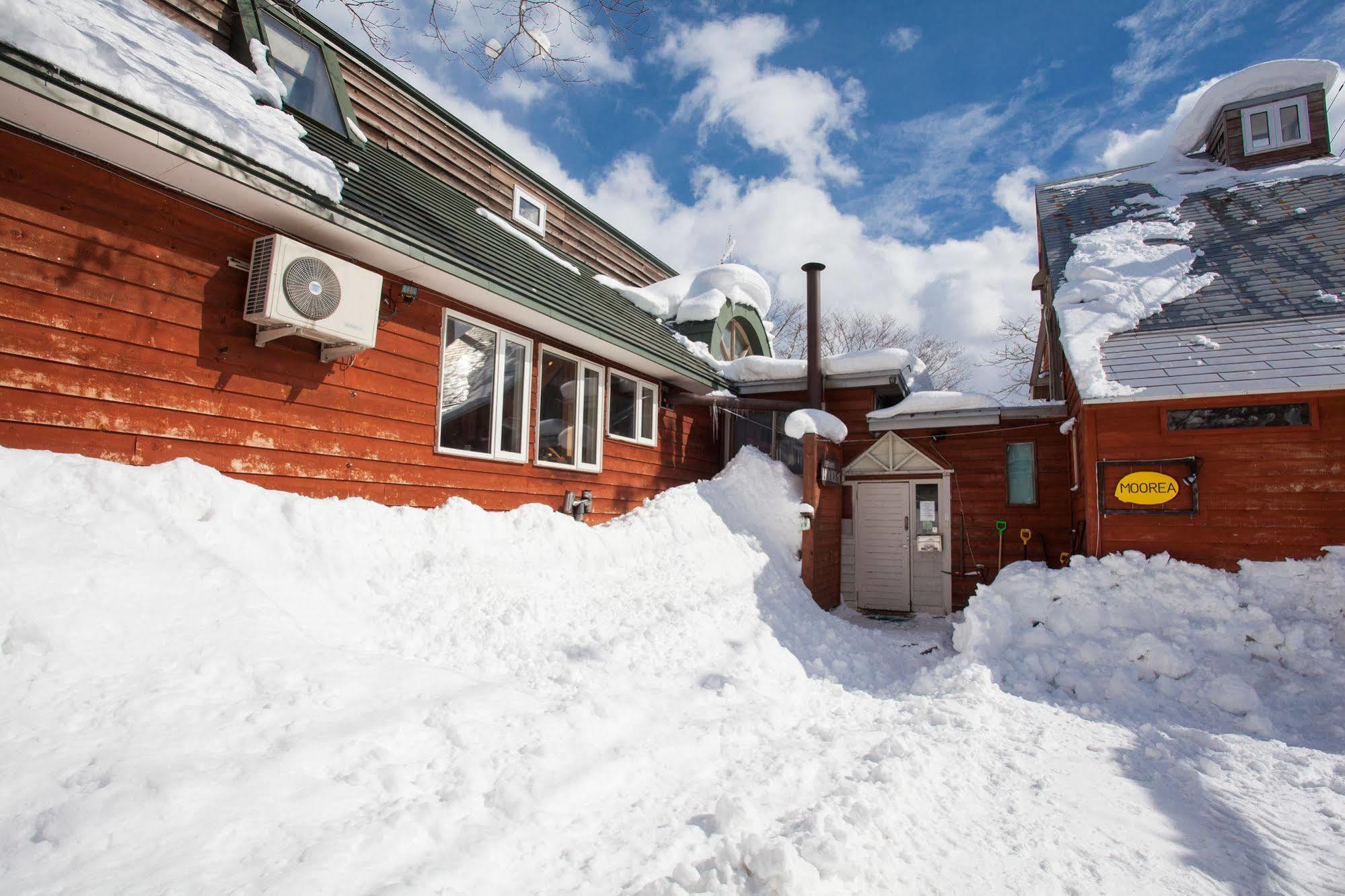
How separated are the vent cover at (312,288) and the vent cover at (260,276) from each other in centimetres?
15

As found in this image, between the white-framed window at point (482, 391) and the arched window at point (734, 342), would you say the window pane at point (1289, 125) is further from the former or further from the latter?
the white-framed window at point (482, 391)

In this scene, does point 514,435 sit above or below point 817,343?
below

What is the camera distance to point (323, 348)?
5469 millimetres

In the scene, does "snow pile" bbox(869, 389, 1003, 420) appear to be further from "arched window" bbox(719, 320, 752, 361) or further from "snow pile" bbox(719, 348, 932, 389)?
"arched window" bbox(719, 320, 752, 361)

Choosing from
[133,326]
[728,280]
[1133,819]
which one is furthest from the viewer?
[728,280]

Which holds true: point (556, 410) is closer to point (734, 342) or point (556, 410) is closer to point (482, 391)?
point (482, 391)

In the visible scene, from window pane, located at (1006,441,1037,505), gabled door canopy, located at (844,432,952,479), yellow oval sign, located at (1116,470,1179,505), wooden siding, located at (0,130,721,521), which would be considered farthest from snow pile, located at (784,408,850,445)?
wooden siding, located at (0,130,721,521)

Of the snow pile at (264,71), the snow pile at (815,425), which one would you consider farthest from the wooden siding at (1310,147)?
the snow pile at (264,71)

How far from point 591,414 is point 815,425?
3345mm

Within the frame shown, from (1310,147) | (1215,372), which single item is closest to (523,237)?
(1215,372)

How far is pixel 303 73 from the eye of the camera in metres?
7.85

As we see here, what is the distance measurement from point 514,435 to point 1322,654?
26.6ft

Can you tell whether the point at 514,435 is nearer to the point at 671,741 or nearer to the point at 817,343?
the point at 671,741

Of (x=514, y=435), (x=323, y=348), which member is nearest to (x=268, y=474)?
(x=323, y=348)
